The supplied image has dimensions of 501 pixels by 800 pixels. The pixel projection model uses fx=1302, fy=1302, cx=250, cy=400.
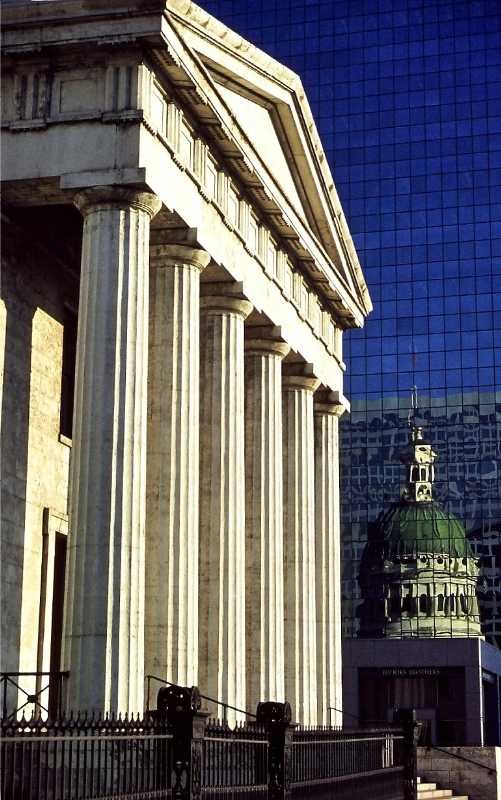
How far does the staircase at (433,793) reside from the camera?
38.2m

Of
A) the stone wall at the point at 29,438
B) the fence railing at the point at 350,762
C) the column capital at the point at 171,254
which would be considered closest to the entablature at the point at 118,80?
the column capital at the point at 171,254

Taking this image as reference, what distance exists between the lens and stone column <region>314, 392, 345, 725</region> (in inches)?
1695

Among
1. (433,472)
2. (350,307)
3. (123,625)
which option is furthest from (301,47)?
(123,625)

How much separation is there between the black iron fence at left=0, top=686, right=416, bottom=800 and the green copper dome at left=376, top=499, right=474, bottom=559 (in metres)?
65.9

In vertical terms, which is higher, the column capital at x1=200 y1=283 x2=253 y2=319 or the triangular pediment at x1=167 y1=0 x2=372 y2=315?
the triangular pediment at x1=167 y1=0 x2=372 y2=315

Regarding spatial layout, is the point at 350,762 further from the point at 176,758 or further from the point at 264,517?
the point at 176,758

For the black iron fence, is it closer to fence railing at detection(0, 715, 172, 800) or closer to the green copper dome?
fence railing at detection(0, 715, 172, 800)

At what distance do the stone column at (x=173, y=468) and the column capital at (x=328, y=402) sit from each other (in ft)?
51.5

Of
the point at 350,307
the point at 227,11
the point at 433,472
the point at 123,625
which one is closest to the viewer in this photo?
the point at 123,625

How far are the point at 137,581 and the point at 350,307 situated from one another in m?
21.6

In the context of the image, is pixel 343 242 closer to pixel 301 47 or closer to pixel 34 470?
pixel 34 470

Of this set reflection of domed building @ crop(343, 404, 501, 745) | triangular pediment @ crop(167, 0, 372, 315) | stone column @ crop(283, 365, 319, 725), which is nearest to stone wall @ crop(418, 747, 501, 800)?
stone column @ crop(283, 365, 319, 725)

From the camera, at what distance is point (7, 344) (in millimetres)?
28828

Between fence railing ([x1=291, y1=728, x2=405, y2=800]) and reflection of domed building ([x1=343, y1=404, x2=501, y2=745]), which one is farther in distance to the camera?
reflection of domed building ([x1=343, y1=404, x2=501, y2=745])
